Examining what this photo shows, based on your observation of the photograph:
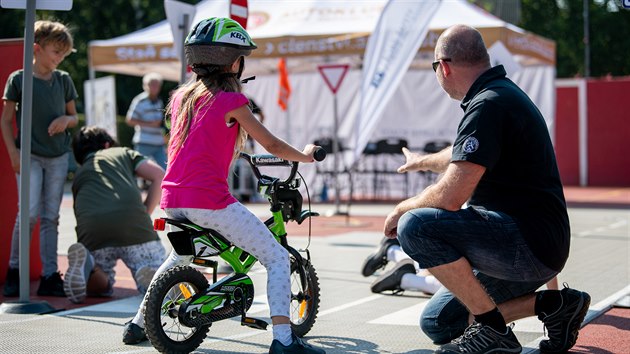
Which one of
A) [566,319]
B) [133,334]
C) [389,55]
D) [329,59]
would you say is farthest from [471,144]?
[329,59]

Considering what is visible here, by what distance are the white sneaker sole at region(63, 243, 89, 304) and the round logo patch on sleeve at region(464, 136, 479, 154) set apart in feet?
11.3

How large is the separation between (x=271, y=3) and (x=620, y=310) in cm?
1369

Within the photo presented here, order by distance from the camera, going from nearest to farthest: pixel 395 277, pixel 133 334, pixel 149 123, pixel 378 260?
pixel 133 334
pixel 395 277
pixel 378 260
pixel 149 123

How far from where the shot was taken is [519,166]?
496 centimetres

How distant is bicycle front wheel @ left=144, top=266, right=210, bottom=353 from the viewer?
16.8 ft

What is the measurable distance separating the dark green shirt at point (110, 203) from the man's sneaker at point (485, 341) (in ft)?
10.9

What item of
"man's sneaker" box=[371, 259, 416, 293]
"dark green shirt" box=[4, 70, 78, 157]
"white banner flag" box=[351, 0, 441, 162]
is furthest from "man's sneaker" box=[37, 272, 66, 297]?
Answer: "white banner flag" box=[351, 0, 441, 162]

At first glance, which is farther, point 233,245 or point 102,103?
point 102,103

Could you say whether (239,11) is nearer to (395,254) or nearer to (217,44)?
(395,254)

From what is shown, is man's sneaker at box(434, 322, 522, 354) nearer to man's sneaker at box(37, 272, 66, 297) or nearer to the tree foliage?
man's sneaker at box(37, 272, 66, 297)

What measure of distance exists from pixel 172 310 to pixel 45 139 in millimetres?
2985

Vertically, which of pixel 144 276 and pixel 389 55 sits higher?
pixel 389 55

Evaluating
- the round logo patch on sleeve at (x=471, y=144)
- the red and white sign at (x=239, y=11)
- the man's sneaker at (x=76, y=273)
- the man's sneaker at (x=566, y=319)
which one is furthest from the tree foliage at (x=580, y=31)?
the round logo patch on sleeve at (x=471, y=144)

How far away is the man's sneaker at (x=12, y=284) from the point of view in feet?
24.9
